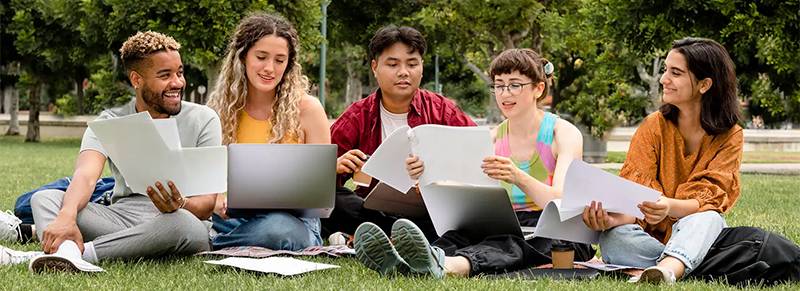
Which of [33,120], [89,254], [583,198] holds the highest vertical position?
[583,198]

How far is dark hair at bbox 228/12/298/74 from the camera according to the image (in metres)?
4.86

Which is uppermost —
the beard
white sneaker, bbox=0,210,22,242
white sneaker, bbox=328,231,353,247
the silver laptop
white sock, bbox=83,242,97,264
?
the beard

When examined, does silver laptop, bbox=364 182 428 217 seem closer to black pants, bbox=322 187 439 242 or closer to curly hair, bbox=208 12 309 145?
black pants, bbox=322 187 439 242

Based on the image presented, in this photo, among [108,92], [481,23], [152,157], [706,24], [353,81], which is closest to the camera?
[152,157]

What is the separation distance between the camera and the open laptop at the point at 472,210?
4.27 meters

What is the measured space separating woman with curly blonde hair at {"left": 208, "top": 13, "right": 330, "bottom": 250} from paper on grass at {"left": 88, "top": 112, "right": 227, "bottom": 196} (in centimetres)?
58

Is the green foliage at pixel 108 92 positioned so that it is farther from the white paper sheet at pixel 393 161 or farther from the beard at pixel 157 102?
the white paper sheet at pixel 393 161

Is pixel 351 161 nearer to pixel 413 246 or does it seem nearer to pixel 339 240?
pixel 339 240

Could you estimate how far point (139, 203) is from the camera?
457 centimetres

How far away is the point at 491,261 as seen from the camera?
4148mm

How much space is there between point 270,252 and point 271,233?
0.39ft

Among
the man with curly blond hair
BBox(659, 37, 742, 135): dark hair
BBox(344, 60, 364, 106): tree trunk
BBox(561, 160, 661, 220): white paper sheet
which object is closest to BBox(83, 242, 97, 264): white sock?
the man with curly blond hair

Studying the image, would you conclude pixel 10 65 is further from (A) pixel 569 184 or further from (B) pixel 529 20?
(A) pixel 569 184

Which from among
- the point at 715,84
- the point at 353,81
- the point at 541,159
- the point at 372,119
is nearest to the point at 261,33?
the point at 372,119
